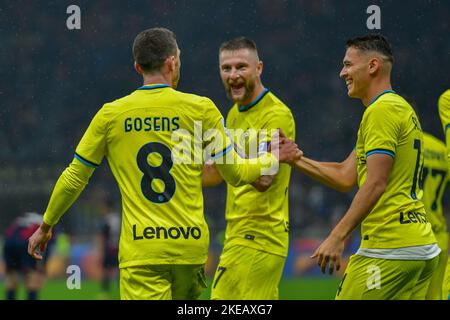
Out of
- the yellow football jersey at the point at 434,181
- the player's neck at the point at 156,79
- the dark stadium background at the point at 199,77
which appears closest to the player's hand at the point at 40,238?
the player's neck at the point at 156,79

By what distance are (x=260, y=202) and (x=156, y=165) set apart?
1567 millimetres

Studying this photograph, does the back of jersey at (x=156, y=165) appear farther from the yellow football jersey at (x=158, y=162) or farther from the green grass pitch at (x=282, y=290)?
the green grass pitch at (x=282, y=290)

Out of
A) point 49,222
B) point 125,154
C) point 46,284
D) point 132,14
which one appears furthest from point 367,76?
point 132,14

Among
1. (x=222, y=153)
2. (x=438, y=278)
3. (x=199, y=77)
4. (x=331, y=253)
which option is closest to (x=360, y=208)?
(x=331, y=253)

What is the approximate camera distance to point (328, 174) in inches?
220

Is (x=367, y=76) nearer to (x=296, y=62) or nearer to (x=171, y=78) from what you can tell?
(x=171, y=78)

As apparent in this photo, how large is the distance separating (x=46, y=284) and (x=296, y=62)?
6459mm

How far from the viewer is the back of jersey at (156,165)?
4672 mm

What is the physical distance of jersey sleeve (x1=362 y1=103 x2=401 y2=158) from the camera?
475 cm

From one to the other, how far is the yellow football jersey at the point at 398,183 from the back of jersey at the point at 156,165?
862 millimetres

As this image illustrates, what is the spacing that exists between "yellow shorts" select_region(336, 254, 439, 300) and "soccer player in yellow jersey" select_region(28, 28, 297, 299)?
838 millimetres

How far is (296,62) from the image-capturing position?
1811 cm

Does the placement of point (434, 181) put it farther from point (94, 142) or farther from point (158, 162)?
point (94, 142)
